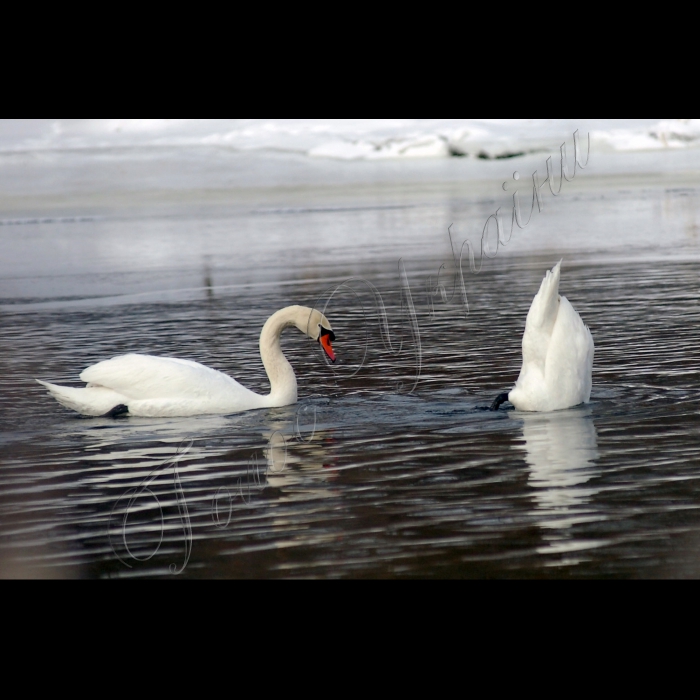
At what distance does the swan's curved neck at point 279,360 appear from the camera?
852 cm

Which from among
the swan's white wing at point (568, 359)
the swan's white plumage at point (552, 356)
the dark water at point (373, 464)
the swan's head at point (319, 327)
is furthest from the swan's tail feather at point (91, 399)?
the swan's white wing at point (568, 359)

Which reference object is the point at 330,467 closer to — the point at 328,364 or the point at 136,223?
the point at 328,364

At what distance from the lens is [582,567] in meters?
4.97

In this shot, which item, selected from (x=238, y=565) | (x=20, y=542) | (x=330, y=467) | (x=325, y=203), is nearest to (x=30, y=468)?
(x=20, y=542)

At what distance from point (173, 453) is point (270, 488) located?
105 cm

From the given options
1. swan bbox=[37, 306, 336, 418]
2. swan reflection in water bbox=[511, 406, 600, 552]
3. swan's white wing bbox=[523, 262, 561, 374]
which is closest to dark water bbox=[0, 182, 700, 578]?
swan reflection in water bbox=[511, 406, 600, 552]

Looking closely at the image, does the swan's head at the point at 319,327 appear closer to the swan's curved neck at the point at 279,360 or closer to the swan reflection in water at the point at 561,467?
the swan's curved neck at the point at 279,360

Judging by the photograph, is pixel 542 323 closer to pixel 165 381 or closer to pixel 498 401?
pixel 498 401

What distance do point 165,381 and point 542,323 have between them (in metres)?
2.66

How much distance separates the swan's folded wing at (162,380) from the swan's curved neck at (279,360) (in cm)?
32

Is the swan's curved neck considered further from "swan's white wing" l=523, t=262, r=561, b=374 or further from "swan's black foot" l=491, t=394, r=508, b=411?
"swan's white wing" l=523, t=262, r=561, b=374

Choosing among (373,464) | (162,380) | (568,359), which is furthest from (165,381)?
(568,359)

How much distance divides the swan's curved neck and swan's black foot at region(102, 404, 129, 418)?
1047 mm

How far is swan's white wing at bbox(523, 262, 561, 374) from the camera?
25.9 feet
